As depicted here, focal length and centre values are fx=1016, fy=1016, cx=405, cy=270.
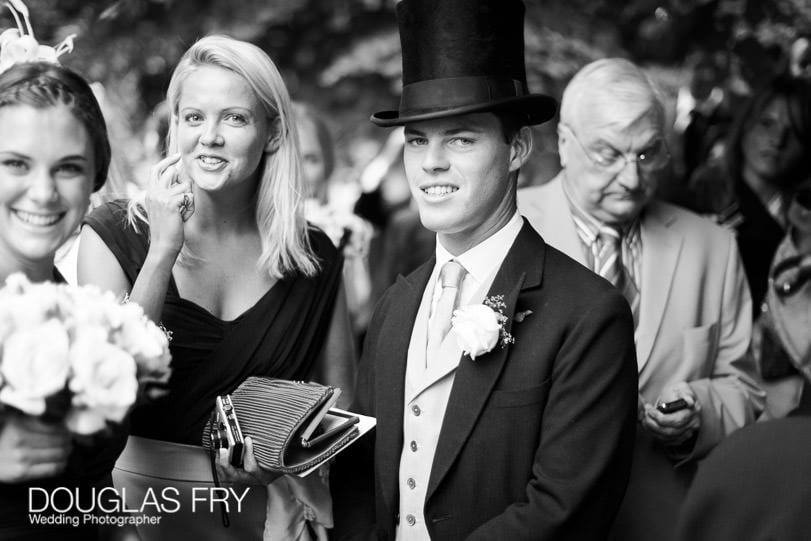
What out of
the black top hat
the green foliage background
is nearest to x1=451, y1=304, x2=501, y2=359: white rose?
the black top hat

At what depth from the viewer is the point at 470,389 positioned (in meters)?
2.95

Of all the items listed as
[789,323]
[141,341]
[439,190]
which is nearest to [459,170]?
[439,190]

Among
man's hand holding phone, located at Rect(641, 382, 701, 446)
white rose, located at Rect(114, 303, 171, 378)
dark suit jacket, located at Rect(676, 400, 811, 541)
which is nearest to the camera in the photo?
dark suit jacket, located at Rect(676, 400, 811, 541)

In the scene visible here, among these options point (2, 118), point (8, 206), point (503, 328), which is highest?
point (2, 118)

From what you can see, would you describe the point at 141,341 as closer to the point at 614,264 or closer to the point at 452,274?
the point at 452,274

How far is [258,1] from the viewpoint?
6898 mm

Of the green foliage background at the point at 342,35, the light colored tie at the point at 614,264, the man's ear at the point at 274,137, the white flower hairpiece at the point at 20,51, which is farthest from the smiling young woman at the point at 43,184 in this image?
the light colored tie at the point at 614,264

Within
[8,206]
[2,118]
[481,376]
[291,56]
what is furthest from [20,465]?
[291,56]

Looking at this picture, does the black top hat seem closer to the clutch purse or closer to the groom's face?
the groom's face

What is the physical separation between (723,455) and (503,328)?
3.34 feet

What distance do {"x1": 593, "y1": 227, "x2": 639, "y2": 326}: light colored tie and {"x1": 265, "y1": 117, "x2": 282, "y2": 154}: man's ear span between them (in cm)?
135

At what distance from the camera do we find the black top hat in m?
3.04

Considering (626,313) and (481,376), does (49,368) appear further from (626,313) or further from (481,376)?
(626,313)

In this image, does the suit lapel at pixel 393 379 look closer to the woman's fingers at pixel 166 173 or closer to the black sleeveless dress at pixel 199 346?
the black sleeveless dress at pixel 199 346
